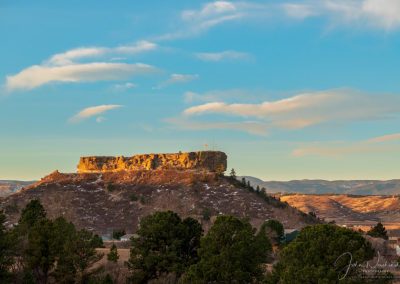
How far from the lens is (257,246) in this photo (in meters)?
36.2

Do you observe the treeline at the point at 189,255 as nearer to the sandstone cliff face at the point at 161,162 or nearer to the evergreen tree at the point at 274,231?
the evergreen tree at the point at 274,231

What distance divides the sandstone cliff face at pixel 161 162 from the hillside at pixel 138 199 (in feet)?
15.9

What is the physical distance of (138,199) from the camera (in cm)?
11625

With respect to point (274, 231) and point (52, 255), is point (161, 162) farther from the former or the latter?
point (52, 255)

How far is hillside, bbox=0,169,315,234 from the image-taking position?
105 meters

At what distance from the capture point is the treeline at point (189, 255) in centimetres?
2603

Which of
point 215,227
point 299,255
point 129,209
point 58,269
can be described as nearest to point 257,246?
point 215,227

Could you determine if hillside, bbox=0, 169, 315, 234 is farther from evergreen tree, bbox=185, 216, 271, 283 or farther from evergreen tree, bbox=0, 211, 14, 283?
evergreen tree, bbox=185, 216, 271, 283

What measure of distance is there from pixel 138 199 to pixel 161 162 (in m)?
23.5

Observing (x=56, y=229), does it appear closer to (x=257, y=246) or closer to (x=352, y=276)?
(x=257, y=246)

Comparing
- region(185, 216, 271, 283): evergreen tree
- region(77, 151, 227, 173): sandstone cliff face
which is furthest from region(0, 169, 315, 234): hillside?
region(185, 216, 271, 283): evergreen tree

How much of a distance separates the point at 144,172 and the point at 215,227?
97.7 m

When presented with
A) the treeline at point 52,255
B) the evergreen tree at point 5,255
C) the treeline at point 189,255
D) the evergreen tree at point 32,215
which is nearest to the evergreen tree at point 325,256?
the treeline at point 189,255

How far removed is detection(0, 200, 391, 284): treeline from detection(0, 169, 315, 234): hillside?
49998mm
